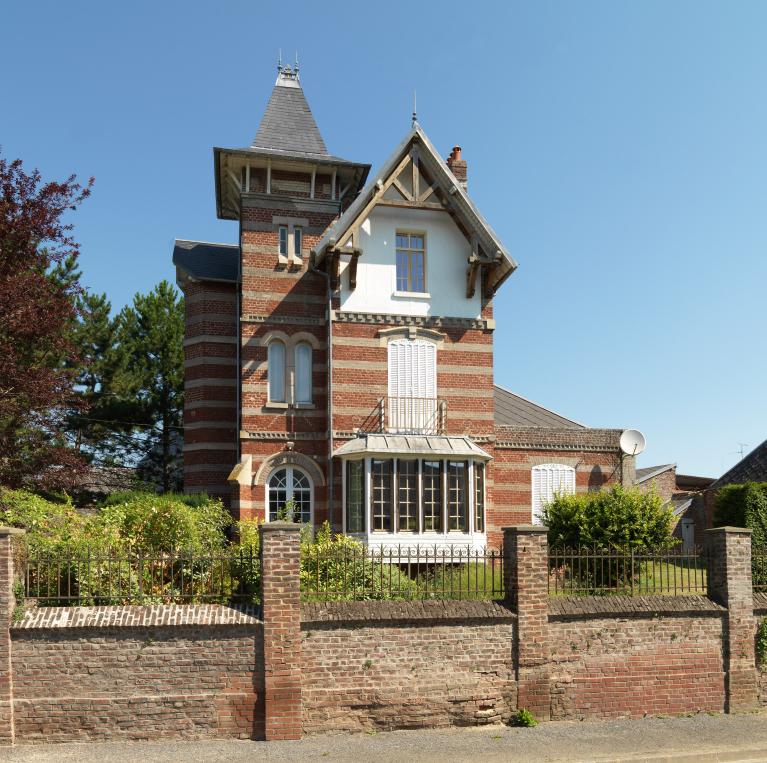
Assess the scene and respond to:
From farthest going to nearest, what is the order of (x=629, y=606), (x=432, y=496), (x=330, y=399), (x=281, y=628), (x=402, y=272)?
(x=402, y=272), (x=330, y=399), (x=432, y=496), (x=629, y=606), (x=281, y=628)

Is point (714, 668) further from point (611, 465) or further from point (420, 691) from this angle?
point (611, 465)

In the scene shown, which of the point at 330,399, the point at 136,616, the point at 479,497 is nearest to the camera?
the point at 136,616

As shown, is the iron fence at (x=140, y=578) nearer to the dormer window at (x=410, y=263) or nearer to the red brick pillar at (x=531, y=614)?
the red brick pillar at (x=531, y=614)

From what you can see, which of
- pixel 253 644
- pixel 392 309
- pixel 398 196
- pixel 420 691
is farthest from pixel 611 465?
pixel 253 644

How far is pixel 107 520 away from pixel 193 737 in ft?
14.0

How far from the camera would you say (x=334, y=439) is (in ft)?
66.7

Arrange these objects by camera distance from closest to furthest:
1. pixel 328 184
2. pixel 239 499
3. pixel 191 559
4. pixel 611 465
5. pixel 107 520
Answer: pixel 191 559 → pixel 107 520 → pixel 239 499 → pixel 328 184 → pixel 611 465

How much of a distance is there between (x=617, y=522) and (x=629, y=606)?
2.68 metres

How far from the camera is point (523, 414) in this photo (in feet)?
82.0

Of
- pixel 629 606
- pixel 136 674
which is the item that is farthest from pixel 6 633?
pixel 629 606

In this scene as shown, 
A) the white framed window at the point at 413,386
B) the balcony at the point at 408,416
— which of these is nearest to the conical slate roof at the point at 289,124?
the white framed window at the point at 413,386

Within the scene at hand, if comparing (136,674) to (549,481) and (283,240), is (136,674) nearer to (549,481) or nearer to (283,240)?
(283,240)

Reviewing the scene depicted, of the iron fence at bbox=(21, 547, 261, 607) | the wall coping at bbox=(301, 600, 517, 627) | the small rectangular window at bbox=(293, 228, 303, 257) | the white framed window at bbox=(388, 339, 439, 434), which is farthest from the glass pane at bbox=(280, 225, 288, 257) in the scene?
the wall coping at bbox=(301, 600, 517, 627)

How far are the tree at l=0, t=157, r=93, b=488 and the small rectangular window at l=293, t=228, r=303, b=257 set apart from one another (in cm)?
552
